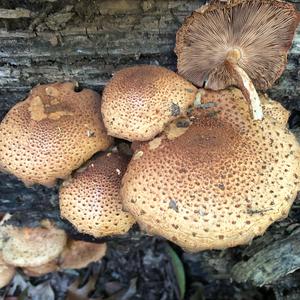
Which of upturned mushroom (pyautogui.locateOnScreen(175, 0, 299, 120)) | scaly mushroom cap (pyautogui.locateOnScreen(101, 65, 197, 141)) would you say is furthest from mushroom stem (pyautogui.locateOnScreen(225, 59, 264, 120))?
scaly mushroom cap (pyautogui.locateOnScreen(101, 65, 197, 141))

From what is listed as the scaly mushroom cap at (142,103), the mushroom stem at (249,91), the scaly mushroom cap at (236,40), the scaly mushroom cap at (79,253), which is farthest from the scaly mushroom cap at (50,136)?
the scaly mushroom cap at (79,253)

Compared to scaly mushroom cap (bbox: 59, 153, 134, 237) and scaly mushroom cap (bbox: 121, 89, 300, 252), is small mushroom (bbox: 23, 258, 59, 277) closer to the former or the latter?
scaly mushroom cap (bbox: 59, 153, 134, 237)

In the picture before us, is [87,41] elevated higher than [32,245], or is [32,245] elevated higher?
[87,41]

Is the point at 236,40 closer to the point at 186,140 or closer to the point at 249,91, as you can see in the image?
the point at 249,91

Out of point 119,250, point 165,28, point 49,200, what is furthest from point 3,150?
point 119,250

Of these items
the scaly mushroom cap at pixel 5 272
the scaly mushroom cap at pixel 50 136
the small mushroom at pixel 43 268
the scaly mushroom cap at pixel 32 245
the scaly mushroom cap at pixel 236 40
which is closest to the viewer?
the scaly mushroom cap at pixel 236 40

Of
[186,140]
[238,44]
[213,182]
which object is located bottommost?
[213,182]

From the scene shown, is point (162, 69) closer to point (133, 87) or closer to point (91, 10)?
point (133, 87)

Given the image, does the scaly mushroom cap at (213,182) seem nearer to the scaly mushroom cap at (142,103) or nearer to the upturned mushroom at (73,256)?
the scaly mushroom cap at (142,103)

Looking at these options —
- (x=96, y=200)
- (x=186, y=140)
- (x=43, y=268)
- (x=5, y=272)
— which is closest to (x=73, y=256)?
(x=43, y=268)
